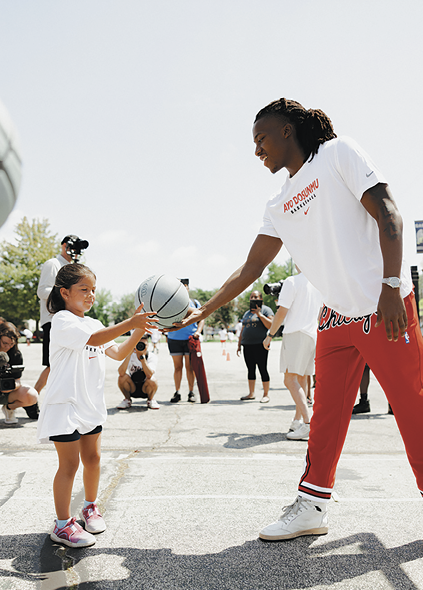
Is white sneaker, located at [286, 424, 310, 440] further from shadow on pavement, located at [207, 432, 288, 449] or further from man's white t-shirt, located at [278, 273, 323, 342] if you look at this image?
man's white t-shirt, located at [278, 273, 323, 342]

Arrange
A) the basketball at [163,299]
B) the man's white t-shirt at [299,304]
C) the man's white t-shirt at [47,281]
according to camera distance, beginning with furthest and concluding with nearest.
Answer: the man's white t-shirt at [47,281] → the man's white t-shirt at [299,304] → the basketball at [163,299]

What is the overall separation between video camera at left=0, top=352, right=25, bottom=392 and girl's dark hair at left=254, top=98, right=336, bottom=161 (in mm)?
4372

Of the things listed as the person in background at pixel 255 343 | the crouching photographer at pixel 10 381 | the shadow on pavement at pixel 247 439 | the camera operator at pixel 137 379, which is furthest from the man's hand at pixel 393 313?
the person in background at pixel 255 343

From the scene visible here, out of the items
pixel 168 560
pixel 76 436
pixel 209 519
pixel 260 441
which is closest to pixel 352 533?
pixel 209 519

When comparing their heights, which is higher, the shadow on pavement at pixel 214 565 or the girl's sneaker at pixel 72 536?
the girl's sneaker at pixel 72 536

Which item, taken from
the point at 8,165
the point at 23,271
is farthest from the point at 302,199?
the point at 23,271

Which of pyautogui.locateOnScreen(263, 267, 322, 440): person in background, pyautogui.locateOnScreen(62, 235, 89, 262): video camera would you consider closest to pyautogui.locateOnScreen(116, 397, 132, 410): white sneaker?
pyautogui.locateOnScreen(62, 235, 89, 262): video camera

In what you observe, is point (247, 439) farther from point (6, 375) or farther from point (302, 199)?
point (302, 199)

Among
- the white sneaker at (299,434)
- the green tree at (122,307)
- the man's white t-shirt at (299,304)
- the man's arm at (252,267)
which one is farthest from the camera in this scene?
the green tree at (122,307)

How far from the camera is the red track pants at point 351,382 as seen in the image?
233 centimetres

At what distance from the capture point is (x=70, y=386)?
2.71 m

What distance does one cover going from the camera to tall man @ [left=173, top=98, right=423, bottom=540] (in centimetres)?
231

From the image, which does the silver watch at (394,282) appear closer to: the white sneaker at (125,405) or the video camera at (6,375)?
the video camera at (6,375)

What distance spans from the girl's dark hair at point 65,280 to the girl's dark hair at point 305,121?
56.8 inches
